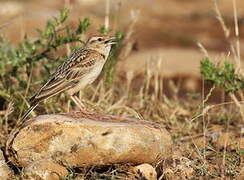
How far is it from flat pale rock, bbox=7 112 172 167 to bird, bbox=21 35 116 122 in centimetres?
90

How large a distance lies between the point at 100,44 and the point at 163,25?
30.8ft

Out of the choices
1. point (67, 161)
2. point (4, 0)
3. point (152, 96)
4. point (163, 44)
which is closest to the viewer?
point (67, 161)

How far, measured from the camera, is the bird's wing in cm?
748

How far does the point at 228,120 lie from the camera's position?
8.40 meters

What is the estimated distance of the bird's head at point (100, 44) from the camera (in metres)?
8.05

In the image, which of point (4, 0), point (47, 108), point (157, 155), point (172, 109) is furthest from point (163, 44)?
point (157, 155)

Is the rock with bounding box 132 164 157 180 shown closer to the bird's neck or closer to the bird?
the bird

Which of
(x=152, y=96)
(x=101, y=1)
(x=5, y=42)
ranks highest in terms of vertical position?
(x=5, y=42)

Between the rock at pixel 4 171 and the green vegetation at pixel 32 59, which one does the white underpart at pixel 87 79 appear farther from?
the rock at pixel 4 171

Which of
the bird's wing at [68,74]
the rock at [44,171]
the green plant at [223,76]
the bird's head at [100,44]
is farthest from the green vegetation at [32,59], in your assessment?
the rock at [44,171]

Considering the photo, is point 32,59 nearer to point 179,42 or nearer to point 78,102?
point 78,102

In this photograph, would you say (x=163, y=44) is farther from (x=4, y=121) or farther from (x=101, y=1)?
(x=4, y=121)

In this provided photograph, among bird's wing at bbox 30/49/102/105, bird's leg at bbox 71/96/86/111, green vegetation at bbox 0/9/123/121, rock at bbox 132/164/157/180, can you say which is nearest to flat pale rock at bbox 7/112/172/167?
rock at bbox 132/164/157/180

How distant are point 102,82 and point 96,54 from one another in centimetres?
106
